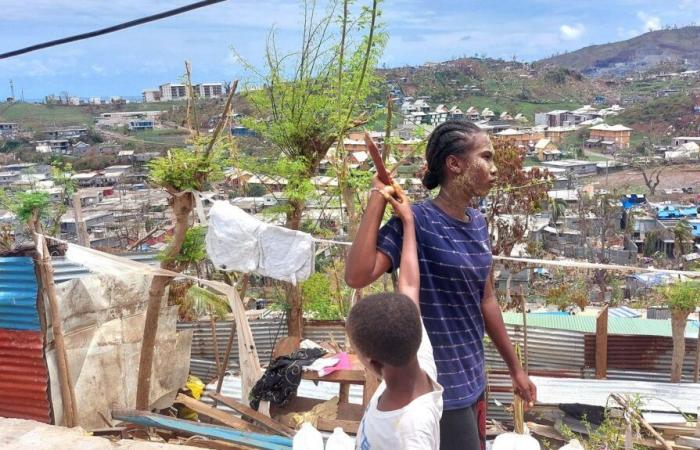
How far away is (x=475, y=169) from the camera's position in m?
1.71

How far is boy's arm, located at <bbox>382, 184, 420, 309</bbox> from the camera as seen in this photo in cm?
155

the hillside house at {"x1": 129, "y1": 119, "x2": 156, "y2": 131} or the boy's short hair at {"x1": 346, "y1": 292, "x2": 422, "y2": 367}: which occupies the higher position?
the hillside house at {"x1": 129, "y1": 119, "x2": 156, "y2": 131}

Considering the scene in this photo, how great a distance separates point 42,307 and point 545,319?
620 centimetres

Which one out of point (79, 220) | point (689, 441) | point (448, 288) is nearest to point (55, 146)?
point (79, 220)

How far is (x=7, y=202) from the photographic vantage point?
516 centimetres

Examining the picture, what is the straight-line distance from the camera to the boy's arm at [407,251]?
155cm

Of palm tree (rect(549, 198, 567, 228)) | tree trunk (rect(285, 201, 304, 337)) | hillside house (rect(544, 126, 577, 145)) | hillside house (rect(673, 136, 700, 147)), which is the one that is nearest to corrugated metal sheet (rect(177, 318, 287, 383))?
tree trunk (rect(285, 201, 304, 337))

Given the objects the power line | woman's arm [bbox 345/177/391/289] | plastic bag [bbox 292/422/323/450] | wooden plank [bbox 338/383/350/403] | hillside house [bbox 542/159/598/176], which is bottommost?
hillside house [bbox 542/159/598/176]

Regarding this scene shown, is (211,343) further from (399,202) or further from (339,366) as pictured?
(399,202)

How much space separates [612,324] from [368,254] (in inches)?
283

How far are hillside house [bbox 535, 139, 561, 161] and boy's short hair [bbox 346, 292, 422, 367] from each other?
61.2 m

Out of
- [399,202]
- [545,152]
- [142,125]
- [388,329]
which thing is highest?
[142,125]

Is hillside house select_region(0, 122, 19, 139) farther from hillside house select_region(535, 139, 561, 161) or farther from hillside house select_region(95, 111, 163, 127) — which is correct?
hillside house select_region(535, 139, 561, 161)

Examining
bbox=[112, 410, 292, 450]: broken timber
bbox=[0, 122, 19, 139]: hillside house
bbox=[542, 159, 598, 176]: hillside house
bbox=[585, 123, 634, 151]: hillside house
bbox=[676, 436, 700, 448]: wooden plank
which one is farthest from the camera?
bbox=[585, 123, 634, 151]: hillside house
